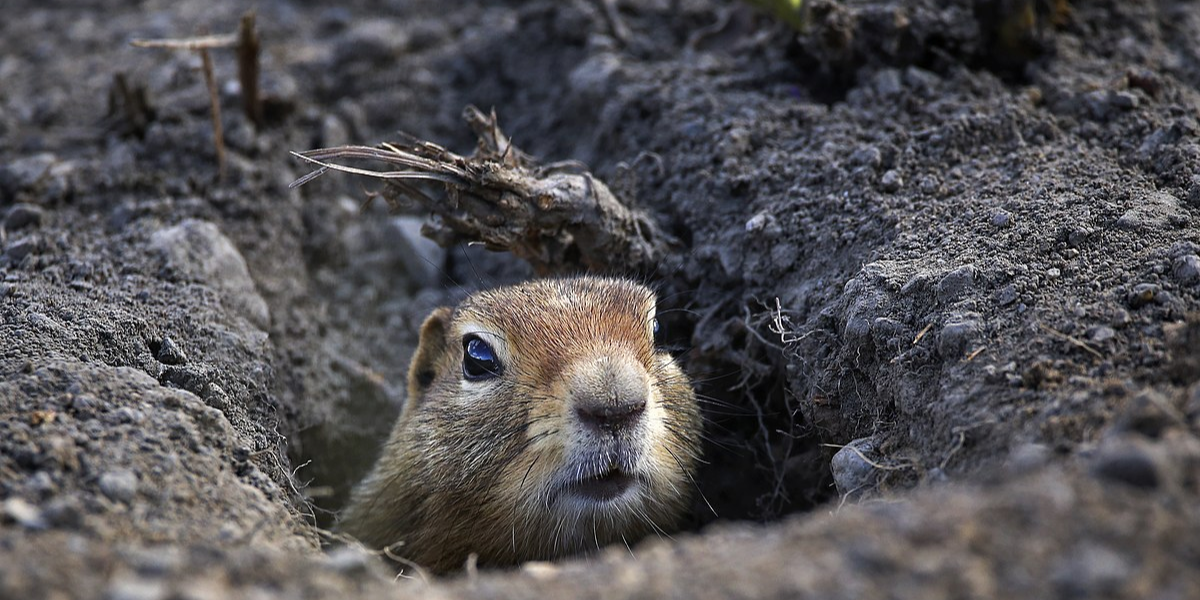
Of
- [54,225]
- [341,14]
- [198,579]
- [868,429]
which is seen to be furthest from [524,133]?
[198,579]

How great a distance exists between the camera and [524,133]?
6.50m

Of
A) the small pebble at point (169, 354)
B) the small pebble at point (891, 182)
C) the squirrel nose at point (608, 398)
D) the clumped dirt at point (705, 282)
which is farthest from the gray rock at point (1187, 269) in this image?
the small pebble at point (169, 354)

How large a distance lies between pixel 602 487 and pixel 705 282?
164 cm

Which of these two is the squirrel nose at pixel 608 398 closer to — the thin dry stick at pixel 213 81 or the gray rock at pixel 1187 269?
the gray rock at pixel 1187 269

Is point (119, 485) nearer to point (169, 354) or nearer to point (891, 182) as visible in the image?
point (169, 354)

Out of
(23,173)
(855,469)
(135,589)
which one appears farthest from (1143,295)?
(23,173)

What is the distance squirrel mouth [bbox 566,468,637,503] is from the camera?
3959mm

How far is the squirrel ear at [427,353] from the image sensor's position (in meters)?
5.22

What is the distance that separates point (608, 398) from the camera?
377 cm

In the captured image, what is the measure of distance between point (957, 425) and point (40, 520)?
290cm

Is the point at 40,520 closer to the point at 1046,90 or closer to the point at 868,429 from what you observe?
the point at 868,429

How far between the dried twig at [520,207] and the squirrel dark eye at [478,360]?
55cm

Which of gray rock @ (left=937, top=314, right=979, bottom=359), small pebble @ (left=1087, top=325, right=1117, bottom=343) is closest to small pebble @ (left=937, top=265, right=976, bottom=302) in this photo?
gray rock @ (left=937, top=314, right=979, bottom=359)

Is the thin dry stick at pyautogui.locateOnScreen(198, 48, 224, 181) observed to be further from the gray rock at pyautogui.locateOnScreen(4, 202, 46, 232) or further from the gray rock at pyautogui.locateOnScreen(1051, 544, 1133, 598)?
the gray rock at pyautogui.locateOnScreen(1051, 544, 1133, 598)
